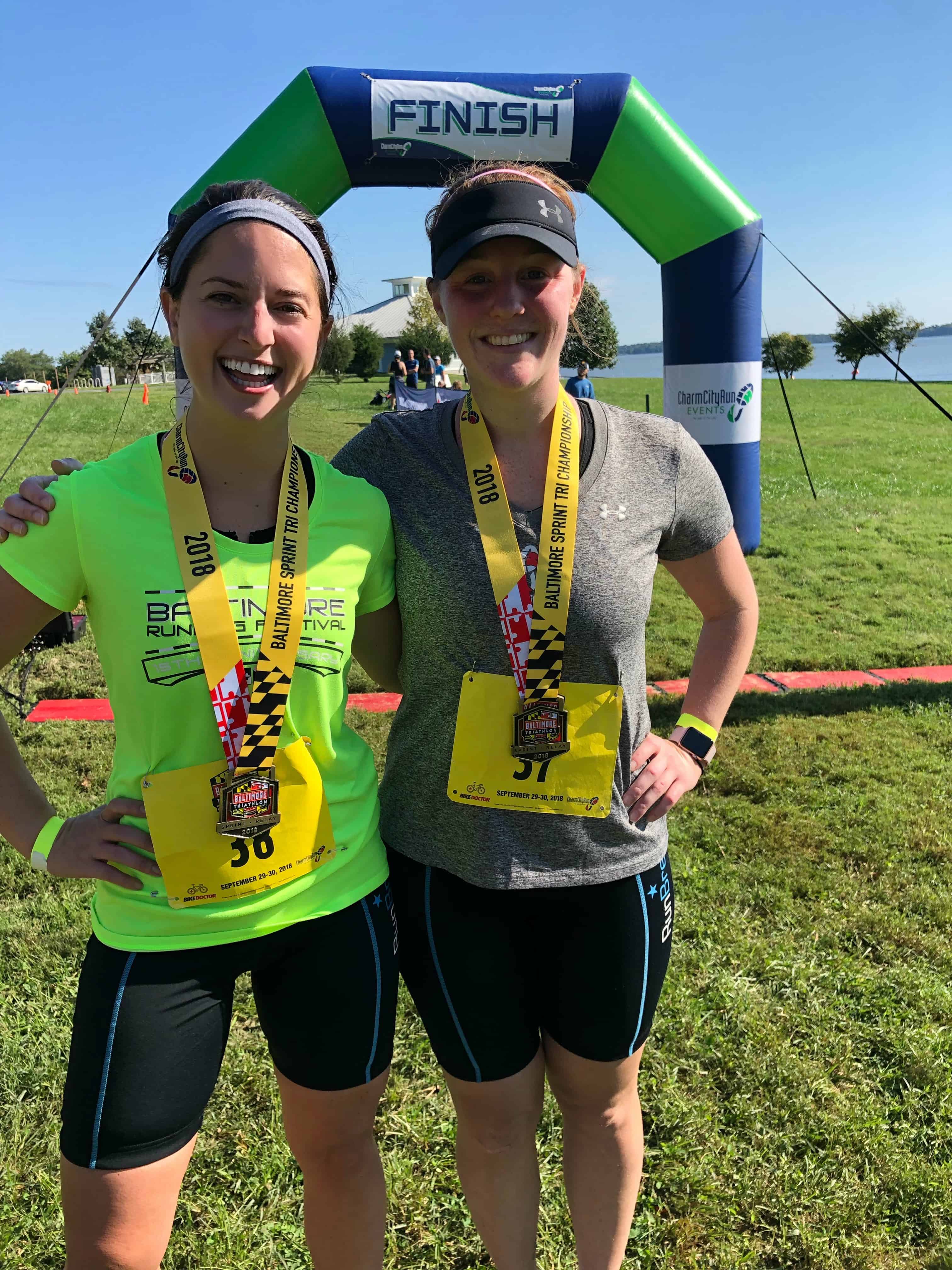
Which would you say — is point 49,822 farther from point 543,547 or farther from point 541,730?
point 543,547

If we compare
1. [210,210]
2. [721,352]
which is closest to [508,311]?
[210,210]

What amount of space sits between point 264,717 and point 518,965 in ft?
2.51

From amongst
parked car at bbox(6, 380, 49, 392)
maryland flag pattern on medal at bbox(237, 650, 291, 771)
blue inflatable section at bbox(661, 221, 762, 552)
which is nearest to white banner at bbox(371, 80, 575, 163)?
blue inflatable section at bbox(661, 221, 762, 552)

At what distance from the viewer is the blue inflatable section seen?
790 cm

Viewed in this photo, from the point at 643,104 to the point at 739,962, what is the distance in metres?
6.58

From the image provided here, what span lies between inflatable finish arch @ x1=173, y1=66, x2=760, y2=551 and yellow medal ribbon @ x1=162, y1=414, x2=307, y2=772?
18.1 feet

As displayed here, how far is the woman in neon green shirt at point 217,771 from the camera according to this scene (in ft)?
4.66

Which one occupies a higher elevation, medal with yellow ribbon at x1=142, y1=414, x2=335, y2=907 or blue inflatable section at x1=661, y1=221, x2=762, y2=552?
blue inflatable section at x1=661, y1=221, x2=762, y2=552

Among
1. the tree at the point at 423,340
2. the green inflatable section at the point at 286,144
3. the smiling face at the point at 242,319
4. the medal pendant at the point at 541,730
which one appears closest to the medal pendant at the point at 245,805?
the medal pendant at the point at 541,730

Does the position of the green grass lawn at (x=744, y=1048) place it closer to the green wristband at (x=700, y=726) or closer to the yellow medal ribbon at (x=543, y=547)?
the yellow medal ribbon at (x=543, y=547)

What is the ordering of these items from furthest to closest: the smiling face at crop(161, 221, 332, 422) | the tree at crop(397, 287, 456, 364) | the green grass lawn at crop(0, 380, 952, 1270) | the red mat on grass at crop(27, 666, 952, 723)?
the tree at crop(397, 287, 456, 364) < the red mat on grass at crop(27, 666, 952, 723) < the green grass lawn at crop(0, 380, 952, 1270) < the smiling face at crop(161, 221, 332, 422)

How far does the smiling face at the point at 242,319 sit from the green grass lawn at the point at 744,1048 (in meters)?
0.53

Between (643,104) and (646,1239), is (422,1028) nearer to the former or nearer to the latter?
(646,1239)

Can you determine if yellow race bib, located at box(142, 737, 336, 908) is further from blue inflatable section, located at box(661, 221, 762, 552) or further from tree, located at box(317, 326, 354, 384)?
blue inflatable section, located at box(661, 221, 762, 552)
